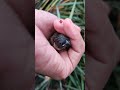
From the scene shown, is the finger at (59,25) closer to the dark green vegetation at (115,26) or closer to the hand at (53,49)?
the hand at (53,49)

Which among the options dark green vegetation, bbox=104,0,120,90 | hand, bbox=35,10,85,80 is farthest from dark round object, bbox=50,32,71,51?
dark green vegetation, bbox=104,0,120,90

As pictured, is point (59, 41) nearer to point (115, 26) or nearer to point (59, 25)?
point (59, 25)

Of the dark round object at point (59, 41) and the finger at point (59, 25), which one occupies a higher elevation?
the finger at point (59, 25)

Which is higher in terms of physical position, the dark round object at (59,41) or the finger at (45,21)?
the finger at (45,21)

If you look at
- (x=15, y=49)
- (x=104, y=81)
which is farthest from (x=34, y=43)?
(x=104, y=81)

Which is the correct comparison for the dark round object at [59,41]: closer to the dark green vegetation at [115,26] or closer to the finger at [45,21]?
the finger at [45,21]

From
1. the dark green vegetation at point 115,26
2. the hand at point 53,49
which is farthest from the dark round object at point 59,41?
the dark green vegetation at point 115,26

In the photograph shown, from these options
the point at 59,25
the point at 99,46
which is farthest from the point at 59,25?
the point at 99,46
